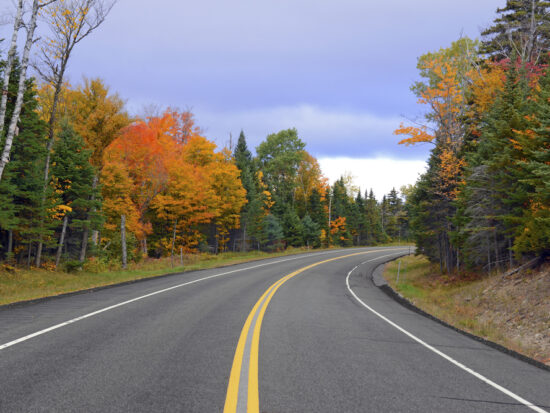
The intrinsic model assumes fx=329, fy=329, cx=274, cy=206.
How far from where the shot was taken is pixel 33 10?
12.6 m

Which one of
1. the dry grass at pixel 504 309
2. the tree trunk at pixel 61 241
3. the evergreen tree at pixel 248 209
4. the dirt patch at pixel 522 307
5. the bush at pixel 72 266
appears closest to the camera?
the dry grass at pixel 504 309

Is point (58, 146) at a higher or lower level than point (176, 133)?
lower

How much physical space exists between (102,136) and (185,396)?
22209mm

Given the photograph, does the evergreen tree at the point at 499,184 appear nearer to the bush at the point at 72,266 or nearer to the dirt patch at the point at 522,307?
the dirt patch at the point at 522,307

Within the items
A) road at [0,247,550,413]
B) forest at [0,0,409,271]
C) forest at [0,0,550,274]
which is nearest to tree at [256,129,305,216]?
forest at [0,0,409,271]

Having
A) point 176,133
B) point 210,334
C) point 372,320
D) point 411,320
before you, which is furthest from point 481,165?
point 176,133

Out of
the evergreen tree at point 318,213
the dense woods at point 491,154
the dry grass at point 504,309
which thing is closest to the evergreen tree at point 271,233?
the evergreen tree at point 318,213

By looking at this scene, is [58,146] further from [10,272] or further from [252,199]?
[252,199]

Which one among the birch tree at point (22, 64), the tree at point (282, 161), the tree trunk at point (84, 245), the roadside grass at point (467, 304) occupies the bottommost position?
the roadside grass at point (467, 304)

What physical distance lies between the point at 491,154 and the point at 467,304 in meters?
8.04

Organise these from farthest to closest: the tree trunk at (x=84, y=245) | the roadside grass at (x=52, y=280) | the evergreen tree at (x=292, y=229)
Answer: the evergreen tree at (x=292, y=229)
the tree trunk at (x=84, y=245)
the roadside grass at (x=52, y=280)

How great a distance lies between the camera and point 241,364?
15.5 ft

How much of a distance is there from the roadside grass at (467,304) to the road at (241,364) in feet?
5.19

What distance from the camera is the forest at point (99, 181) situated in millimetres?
15164
